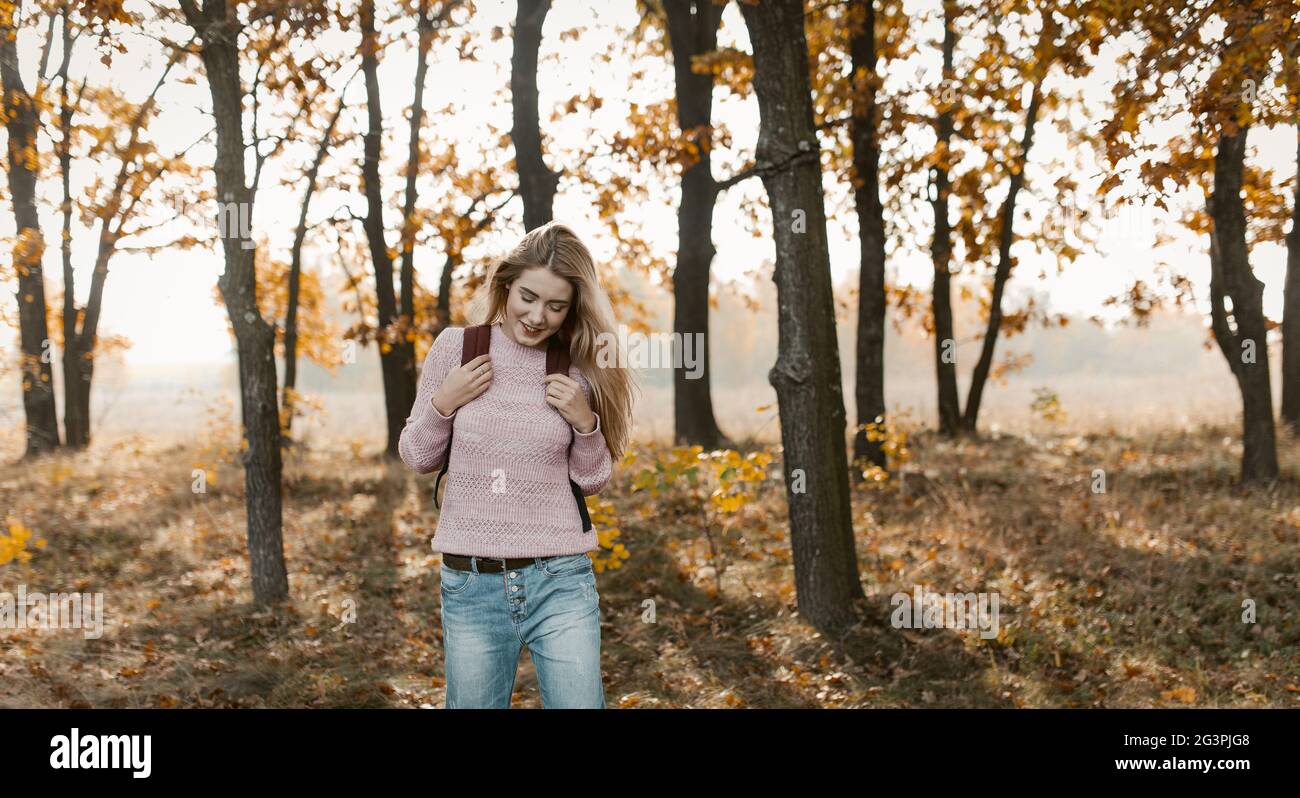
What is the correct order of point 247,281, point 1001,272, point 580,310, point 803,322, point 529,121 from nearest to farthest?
point 580,310
point 803,322
point 247,281
point 529,121
point 1001,272

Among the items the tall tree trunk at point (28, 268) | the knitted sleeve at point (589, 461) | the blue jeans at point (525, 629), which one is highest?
the tall tree trunk at point (28, 268)

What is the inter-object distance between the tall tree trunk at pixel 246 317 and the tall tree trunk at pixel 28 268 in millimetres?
9328

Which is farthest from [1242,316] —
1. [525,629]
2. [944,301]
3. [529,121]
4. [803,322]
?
[525,629]

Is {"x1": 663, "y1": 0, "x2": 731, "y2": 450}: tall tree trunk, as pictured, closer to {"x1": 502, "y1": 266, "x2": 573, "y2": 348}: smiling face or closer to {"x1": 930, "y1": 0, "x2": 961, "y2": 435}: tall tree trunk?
{"x1": 930, "y1": 0, "x2": 961, "y2": 435}: tall tree trunk

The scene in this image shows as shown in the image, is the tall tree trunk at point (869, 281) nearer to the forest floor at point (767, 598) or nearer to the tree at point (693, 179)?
the forest floor at point (767, 598)

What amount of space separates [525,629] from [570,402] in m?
0.77

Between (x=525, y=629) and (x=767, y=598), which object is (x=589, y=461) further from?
(x=767, y=598)

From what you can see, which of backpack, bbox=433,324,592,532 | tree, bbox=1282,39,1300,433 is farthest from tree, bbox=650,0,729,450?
backpack, bbox=433,324,592,532

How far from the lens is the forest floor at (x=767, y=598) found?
657cm

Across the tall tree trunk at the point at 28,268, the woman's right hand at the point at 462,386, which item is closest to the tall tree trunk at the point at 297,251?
the tall tree trunk at the point at 28,268

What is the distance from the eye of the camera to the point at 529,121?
10625mm

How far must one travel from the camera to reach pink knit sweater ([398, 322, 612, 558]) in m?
3.28

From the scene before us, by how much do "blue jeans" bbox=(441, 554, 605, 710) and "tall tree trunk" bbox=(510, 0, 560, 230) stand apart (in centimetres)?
758

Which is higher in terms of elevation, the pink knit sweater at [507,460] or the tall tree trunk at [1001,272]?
the tall tree trunk at [1001,272]
